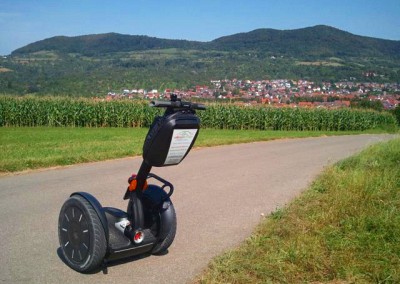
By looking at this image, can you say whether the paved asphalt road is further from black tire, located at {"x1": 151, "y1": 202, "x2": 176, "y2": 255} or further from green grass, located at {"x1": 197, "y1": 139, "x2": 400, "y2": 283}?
green grass, located at {"x1": 197, "y1": 139, "x2": 400, "y2": 283}

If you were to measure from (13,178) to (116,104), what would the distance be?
2748cm

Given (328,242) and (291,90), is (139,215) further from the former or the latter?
(291,90)

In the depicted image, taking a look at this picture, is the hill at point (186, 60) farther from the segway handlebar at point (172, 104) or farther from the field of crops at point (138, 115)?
the segway handlebar at point (172, 104)

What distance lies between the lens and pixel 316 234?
5820 millimetres

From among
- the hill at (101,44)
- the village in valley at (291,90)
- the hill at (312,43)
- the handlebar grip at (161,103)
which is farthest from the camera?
the hill at (101,44)

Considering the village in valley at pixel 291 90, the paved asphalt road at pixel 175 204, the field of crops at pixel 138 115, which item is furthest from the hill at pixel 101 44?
the paved asphalt road at pixel 175 204

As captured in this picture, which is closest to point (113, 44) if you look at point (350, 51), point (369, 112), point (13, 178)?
point (350, 51)

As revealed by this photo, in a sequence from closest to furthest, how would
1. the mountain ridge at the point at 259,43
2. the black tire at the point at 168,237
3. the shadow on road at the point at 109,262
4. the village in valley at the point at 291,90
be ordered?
the shadow on road at the point at 109,262
the black tire at the point at 168,237
the village in valley at the point at 291,90
the mountain ridge at the point at 259,43

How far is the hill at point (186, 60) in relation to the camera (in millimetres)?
74125

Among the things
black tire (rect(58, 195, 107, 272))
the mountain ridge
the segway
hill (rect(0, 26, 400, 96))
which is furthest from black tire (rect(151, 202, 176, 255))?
the mountain ridge

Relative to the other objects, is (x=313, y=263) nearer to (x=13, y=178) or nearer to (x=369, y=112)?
(x=13, y=178)

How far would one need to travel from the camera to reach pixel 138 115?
37.0m

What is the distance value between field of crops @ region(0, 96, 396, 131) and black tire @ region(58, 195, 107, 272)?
25.8 metres

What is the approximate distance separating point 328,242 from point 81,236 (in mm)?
2767
